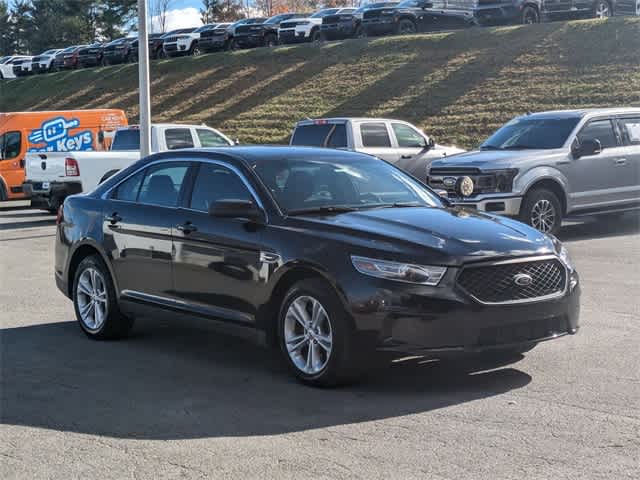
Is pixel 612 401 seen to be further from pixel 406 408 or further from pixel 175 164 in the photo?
pixel 175 164

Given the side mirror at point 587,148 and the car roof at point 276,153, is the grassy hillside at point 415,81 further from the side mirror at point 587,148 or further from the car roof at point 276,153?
the car roof at point 276,153

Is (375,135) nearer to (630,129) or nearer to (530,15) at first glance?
(630,129)

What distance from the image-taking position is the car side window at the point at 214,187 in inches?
299

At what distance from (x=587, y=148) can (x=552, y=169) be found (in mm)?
731

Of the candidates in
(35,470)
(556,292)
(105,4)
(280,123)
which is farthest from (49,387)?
(105,4)

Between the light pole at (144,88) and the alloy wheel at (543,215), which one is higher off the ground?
the light pole at (144,88)

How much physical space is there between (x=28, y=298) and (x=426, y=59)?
28977 millimetres

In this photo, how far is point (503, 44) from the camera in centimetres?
3681

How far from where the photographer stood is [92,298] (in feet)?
28.5

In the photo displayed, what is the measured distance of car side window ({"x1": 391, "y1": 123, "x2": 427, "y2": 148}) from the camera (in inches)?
786

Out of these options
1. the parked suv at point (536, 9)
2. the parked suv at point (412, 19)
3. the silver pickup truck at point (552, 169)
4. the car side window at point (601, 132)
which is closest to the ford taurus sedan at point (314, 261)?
the silver pickup truck at point (552, 169)

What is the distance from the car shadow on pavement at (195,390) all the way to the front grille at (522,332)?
333 mm

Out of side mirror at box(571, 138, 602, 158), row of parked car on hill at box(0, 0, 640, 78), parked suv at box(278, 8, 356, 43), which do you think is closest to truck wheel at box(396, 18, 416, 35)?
row of parked car on hill at box(0, 0, 640, 78)

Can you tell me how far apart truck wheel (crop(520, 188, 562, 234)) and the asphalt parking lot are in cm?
584
